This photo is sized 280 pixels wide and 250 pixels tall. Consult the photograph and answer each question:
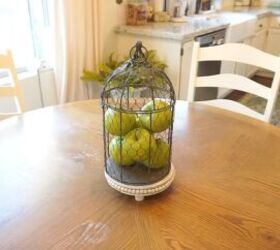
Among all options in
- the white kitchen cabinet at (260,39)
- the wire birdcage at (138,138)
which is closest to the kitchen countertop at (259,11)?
the white kitchen cabinet at (260,39)

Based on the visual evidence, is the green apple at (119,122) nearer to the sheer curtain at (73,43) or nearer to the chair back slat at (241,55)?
the chair back slat at (241,55)

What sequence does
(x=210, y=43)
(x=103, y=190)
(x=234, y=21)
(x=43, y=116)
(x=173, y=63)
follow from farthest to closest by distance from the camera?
1. (x=234, y=21)
2. (x=210, y=43)
3. (x=173, y=63)
4. (x=43, y=116)
5. (x=103, y=190)

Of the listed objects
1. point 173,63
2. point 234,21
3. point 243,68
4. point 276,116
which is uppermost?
Result: point 234,21

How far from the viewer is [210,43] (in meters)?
2.75

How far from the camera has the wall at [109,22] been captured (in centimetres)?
253

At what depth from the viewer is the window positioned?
2.09 metres

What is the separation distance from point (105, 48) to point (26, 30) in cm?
67

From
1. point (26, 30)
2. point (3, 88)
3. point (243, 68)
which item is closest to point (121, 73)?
point (3, 88)

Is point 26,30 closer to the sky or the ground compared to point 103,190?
closer to the sky

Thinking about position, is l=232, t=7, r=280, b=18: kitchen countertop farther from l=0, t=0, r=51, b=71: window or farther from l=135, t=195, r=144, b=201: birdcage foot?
l=135, t=195, r=144, b=201: birdcage foot

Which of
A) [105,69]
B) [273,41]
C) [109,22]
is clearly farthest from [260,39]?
[105,69]

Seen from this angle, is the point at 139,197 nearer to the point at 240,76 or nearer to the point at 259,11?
the point at 240,76

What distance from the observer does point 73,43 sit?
2273mm

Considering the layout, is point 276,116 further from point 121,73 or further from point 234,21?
point 121,73
